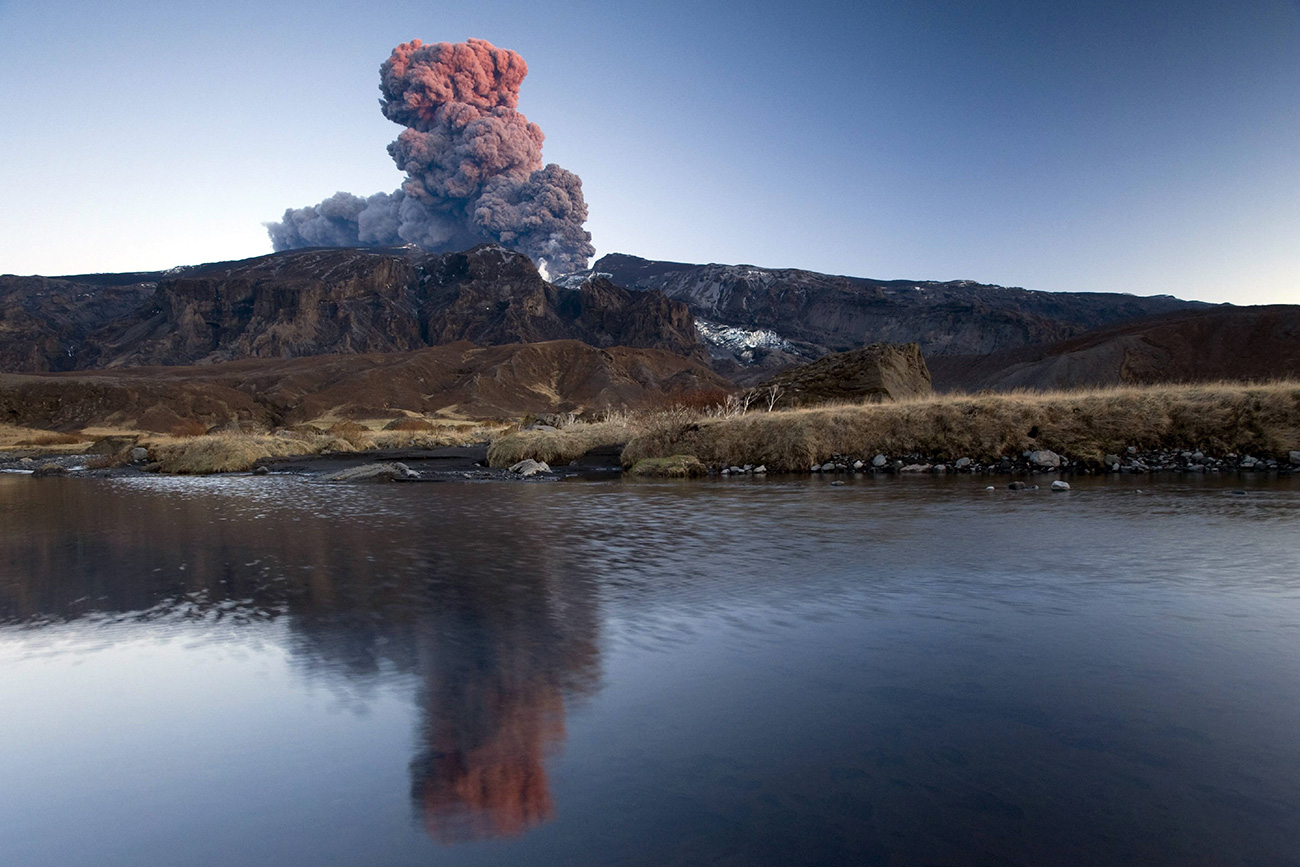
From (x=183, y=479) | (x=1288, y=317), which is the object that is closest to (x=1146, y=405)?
(x=183, y=479)

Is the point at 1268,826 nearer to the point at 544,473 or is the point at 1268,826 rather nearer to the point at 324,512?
the point at 324,512

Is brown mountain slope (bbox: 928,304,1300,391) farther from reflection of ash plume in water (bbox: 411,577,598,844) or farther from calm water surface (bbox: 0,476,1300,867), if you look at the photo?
reflection of ash plume in water (bbox: 411,577,598,844)

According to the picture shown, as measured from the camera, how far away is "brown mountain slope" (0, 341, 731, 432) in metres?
79.6

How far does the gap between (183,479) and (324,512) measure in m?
14.5

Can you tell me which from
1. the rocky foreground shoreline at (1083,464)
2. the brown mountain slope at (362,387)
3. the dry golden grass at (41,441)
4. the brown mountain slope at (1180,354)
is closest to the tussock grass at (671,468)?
the rocky foreground shoreline at (1083,464)

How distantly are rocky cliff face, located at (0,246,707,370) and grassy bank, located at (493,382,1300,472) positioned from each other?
14036 cm

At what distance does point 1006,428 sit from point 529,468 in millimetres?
13785

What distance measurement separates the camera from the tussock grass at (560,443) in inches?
1107

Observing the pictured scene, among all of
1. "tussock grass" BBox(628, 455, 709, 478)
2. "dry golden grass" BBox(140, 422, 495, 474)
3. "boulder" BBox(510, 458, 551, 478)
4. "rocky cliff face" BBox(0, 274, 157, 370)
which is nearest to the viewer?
"tussock grass" BBox(628, 455, 709, 478)

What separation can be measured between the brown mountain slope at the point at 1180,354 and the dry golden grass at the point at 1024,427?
200 feet

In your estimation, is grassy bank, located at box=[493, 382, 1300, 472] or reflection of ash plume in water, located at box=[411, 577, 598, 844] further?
grassy bank, located at box=[493, 382, 1300, 472]

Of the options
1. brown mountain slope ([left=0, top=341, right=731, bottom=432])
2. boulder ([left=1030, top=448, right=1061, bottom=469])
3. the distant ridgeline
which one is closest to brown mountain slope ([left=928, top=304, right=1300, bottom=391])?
the distant ridgeline

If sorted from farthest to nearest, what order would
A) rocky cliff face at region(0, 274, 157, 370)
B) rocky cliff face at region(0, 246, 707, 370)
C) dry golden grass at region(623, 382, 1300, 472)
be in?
rocky cliff face at region(0, 246, 707, 370)
rocky cliff face at region(0, 274, 157, 370)
dry golden grass at region(623, 382, 1300, 472)

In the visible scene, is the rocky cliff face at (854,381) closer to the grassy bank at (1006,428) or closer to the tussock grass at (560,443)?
the tussock grass at (560,443)
